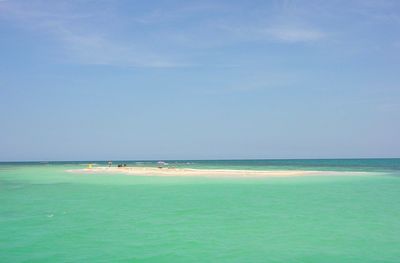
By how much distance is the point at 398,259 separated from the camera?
1073 centimetres

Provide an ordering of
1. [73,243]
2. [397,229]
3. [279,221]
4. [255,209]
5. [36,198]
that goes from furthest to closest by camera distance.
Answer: [36,198]
[255,209]
[279,221]
[397,229]
[73,243]

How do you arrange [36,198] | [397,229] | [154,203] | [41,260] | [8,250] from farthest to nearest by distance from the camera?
[36,198] < [154,203] < [397,229] < [8,250] < [41,260]

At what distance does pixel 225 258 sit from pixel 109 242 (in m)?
3.75

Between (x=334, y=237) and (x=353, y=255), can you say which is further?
(x=334, y=237)

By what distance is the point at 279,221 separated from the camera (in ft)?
50.8

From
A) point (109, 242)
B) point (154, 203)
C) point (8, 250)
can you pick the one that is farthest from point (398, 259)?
point (154, 203)

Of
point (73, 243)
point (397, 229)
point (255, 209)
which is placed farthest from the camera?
point (255, 209)

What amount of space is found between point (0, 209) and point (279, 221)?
40.7 ft

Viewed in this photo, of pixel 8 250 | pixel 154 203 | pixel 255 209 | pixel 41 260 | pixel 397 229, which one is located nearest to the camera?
pixel 41 260

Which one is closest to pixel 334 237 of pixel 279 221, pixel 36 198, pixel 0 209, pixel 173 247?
pixel 279 221

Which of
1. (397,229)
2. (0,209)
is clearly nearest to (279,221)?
(397,229)

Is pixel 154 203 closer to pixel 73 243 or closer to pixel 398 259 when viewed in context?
pixel 73 243

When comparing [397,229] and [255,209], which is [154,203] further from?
[397,229]

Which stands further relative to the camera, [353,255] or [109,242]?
[109,242]
